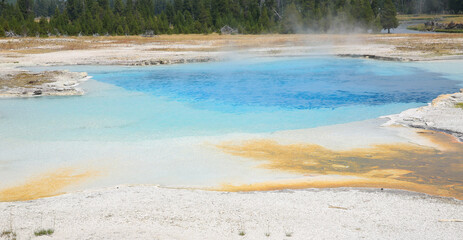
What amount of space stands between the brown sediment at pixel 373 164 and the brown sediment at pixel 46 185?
269 cm

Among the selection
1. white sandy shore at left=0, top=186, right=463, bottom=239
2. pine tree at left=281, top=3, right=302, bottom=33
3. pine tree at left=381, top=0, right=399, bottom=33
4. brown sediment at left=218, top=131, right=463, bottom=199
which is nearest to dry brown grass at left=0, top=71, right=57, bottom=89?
brown sediment at left=218, top=131, right=463, bottom=199

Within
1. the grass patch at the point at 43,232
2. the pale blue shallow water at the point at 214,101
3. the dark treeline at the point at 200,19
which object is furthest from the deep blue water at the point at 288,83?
the dark treeline at the point at 200,19

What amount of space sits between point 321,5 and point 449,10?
122 ft

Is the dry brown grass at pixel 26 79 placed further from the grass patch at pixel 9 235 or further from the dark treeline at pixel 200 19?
the dark treeline at pixel 200 19

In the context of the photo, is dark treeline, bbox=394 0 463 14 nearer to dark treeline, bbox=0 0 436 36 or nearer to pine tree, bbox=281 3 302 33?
dark treeline, bbox=0 0 436 36

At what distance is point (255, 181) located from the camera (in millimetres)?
8094

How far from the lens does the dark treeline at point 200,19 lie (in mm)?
58094

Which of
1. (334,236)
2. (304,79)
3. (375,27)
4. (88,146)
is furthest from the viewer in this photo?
(375,27)

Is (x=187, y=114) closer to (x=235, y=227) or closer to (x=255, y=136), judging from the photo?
(x=255, y=136)

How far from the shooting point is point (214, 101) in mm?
17719

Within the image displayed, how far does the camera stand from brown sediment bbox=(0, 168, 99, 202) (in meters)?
7.59

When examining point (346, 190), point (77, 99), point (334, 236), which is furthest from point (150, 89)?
point (334, 236)

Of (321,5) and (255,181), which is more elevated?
(321,5)

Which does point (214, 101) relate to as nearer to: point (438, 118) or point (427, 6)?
point (438, 118)
